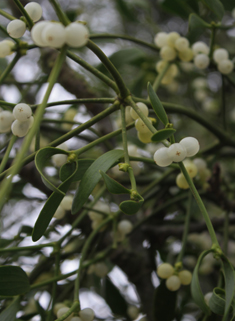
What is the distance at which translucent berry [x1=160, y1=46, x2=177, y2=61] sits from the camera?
2.08 ft

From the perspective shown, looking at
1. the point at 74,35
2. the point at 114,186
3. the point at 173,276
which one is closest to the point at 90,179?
the point at 114,186

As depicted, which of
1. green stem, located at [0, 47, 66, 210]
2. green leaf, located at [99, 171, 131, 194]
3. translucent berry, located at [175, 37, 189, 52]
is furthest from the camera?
translucent berry, located at [175, 37, 189, 52]

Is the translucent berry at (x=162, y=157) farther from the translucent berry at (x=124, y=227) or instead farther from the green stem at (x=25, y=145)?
the translucent berry at (x=124, y=227)

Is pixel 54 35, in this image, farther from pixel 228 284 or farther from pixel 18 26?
pixel 228 284

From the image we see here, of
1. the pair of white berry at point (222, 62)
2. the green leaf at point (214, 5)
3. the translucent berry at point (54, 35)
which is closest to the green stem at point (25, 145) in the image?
the translucent berry at point (54, 35)

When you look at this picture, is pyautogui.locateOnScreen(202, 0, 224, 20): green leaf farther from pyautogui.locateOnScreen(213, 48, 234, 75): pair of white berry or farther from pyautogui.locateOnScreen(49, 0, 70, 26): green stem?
pyautogui.locateOnScreen(49, 0, 70, 26): green stem

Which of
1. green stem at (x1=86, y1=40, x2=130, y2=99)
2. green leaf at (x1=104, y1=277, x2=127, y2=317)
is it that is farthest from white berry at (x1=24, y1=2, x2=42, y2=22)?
green leaf at (x1=104, y1=277, x2=127, y2=317)

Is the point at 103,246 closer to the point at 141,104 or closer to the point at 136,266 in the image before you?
the point at 136,266

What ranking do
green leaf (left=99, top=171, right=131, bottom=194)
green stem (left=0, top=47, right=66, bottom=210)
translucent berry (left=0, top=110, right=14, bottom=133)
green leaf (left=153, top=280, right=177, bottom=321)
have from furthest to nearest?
green leaf (left=153, top=280, right=177, bottom=321)
translucent berry (left=0, top=110, right=14, bottom=133)
green leaf (left=99, top=171, right=131, bottom=194)
green stem (left=0, top=47, right=66, bottom=210)

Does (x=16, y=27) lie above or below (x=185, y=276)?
above

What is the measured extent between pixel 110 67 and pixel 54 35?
80mm

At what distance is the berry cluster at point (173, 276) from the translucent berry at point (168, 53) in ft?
1.24

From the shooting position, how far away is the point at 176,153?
32cm

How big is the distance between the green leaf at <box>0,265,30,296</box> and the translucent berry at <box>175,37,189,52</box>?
477 millimetres
